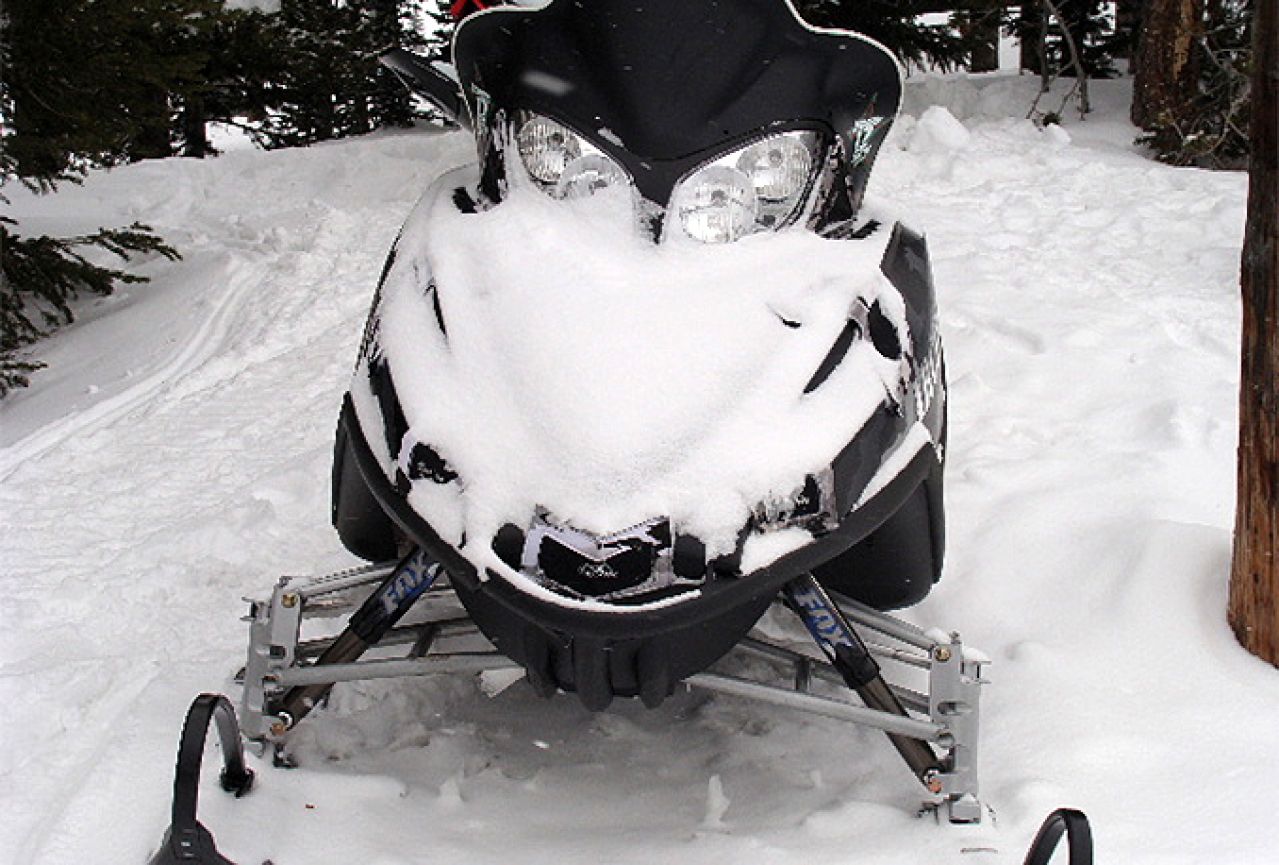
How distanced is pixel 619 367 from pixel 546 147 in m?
0.55

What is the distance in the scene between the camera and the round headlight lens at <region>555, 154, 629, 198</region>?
2459 mm

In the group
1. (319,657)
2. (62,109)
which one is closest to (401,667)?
(319,657)

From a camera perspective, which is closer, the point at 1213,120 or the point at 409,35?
the point at 1213,120

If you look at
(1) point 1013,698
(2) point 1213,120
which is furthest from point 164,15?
(2) point 1213,120

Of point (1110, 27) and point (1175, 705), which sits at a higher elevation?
point (1175, 705)

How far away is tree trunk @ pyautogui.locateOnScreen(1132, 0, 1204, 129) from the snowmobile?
24.9 ft

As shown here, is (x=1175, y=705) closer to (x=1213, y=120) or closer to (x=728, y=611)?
(x=728, y=611)

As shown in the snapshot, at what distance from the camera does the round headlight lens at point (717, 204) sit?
7.98ft

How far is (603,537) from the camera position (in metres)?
2.03

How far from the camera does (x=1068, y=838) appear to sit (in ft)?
6.52

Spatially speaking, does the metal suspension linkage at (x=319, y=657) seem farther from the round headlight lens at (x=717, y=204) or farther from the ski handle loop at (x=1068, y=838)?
the ski handle loop at (x=1068, y=838)

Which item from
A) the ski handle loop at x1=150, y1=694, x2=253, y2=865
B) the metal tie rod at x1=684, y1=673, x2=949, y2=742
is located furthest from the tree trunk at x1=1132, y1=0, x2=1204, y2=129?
the ski handle loop at x1=150, y1=694, x2=253, y2=865

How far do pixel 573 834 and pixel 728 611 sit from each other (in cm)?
67

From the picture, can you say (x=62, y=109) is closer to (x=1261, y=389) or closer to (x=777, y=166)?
(x=777, y=166)
